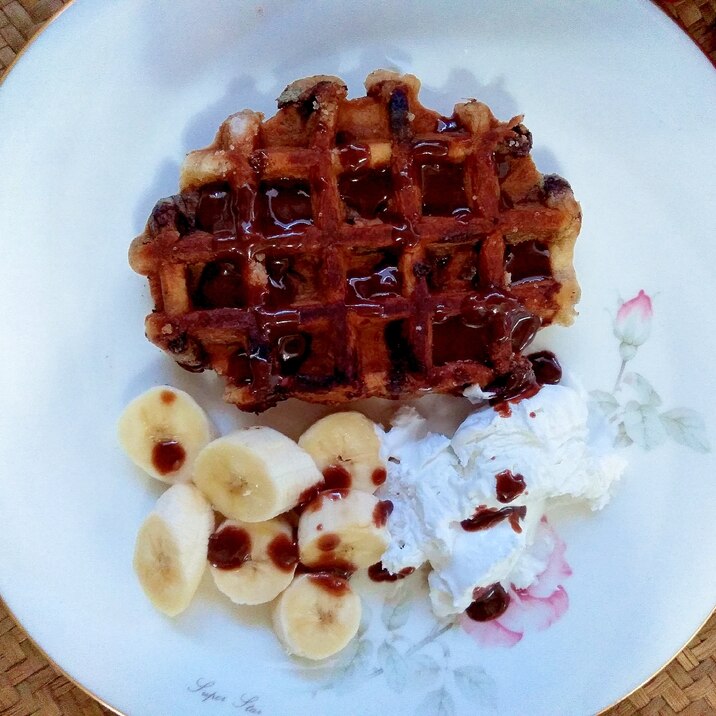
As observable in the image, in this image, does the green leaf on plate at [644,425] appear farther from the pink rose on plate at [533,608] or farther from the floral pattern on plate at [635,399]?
the pink rose on plate at [533,608]

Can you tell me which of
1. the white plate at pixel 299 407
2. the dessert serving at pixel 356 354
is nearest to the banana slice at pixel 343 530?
the dessert serving at pixel 356 354

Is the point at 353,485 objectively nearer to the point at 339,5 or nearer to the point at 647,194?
the point at 647,194

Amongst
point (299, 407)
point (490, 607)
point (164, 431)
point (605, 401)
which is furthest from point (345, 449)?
point (605, 401)

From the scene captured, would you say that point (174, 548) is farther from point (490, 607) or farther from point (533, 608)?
point (533, 608)

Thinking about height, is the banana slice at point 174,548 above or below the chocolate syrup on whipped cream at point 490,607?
above

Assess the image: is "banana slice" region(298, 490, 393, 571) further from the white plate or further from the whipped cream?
the white plate

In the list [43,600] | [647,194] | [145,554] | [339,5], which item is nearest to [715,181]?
[647,194]
